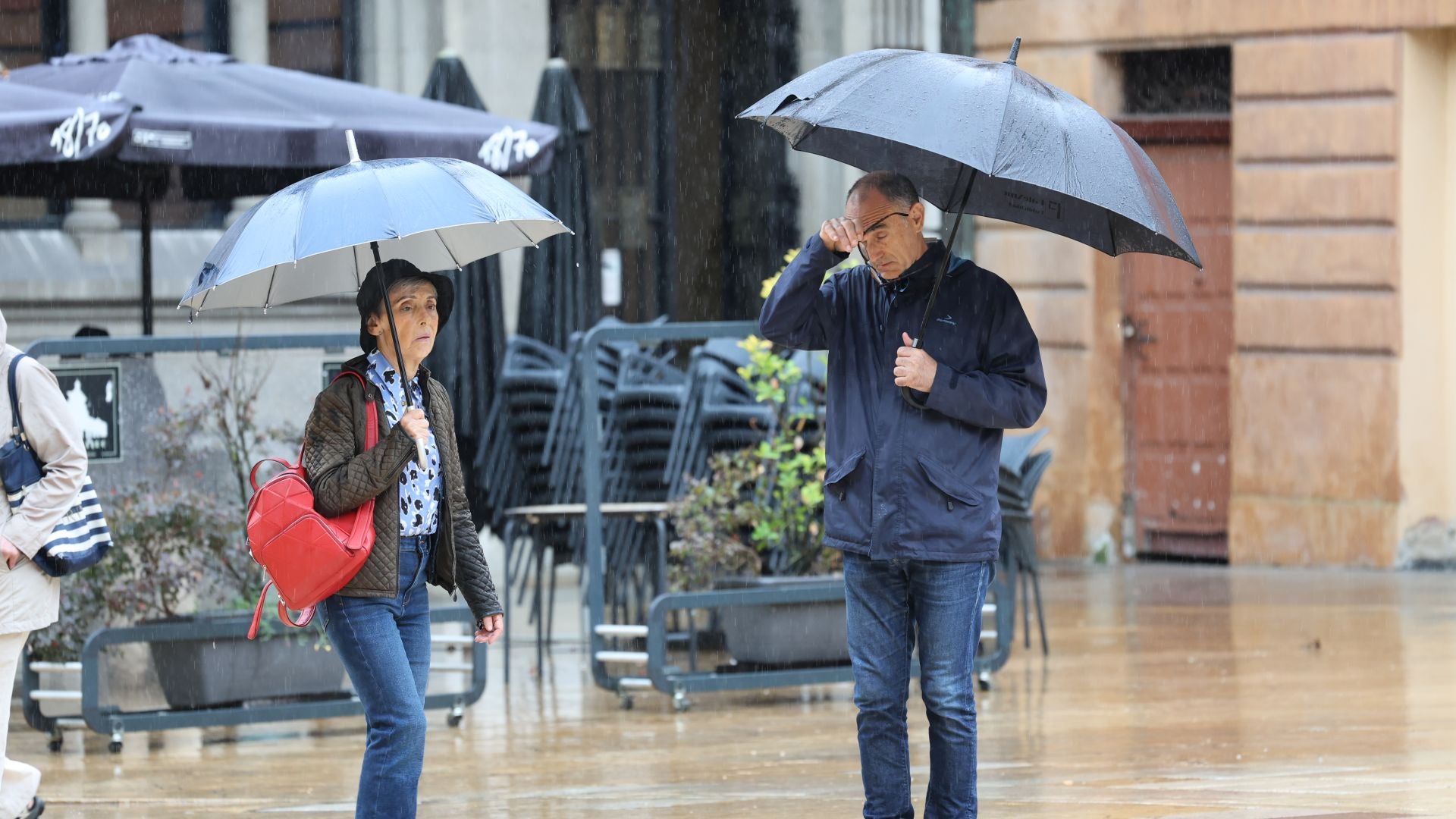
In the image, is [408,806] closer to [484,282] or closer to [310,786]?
[310,786]

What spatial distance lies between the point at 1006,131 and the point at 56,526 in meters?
3.01

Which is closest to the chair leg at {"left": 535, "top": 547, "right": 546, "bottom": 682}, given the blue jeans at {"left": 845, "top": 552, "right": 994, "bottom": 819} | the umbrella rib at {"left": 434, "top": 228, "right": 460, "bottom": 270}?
the umbrella rib at {"left": 434, "top": 228, "right": 460, "bottom": 270}

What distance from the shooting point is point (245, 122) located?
9844mm

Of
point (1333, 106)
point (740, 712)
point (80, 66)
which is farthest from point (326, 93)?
point (1333, 106)

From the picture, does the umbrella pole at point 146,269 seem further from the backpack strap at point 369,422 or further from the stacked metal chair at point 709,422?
the backpack strap at point 369,422

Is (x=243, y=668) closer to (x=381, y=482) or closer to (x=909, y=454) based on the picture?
(x=381, y=482)

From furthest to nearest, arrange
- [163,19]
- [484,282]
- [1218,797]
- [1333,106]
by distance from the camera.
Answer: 1. [163,19]
2. [1333,106]
3. [484,282]
4. [1218,797]

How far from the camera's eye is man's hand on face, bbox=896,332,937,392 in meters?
5.57

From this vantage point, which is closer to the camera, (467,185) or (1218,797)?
(467,185)

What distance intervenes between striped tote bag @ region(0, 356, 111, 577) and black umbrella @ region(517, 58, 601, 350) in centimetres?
565

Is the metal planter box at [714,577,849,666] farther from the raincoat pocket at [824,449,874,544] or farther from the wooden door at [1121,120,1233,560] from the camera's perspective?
the wooden door at [1121,120,1233,560]

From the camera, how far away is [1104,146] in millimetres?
5465

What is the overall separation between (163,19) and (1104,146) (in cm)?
1038

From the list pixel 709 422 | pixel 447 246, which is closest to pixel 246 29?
pixel 709 422
